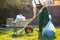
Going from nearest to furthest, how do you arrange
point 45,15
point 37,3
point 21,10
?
point 45,15, point 37,3, point 21,10

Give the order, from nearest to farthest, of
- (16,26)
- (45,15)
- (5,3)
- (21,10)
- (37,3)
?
1. (45,15)
2. (37,3)
3. (16,26)
4. (5,3)
5. (21,10)

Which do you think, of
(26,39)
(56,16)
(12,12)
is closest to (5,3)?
(12,12)

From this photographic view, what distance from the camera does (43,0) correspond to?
29.8ft

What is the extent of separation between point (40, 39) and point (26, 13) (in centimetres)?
858

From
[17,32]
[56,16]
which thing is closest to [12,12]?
[56,16]

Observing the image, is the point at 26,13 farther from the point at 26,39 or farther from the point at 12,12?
the point at 26,39

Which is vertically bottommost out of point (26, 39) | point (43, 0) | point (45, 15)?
point (26, 39)

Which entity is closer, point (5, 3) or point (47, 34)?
point (47, 34)

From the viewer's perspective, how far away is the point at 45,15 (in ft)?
29.3

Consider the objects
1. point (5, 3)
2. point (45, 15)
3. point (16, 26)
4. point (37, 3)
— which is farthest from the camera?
point (5, 3)

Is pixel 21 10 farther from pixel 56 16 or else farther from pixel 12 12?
pixel 56 16

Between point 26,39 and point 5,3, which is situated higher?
point 5,3

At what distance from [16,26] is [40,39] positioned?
211cm

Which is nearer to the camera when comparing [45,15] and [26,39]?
[45,15]
